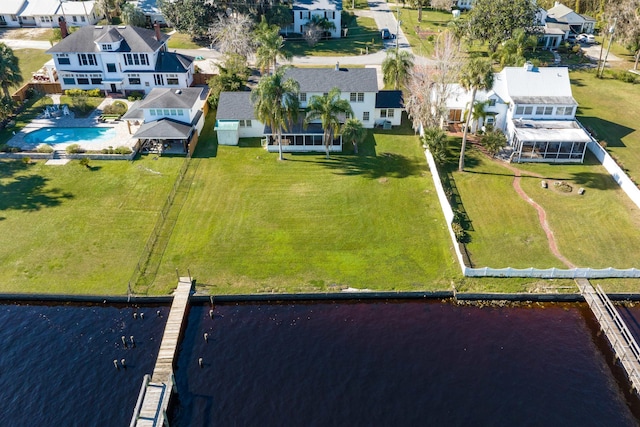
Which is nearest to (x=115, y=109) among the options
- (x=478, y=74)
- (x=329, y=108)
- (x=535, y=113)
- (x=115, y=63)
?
(x=115, y=63)

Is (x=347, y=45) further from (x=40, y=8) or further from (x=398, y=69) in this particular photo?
(x=40, y=8)

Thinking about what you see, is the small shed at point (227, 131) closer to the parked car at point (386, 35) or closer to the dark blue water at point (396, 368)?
the dark blue water at point (396, 368)

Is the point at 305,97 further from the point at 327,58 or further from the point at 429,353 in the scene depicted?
the point at 429,353

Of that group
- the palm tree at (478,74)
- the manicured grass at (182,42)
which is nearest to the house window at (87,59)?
the manicured grass at (182,42)

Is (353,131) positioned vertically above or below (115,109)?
above

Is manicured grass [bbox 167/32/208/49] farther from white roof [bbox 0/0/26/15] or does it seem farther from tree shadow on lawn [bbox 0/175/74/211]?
tree shadow on lawn [bbox 0/175/74/211]

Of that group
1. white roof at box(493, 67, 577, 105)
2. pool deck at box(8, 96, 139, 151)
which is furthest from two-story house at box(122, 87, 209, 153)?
white roof at box(493, 67, 577, 105)

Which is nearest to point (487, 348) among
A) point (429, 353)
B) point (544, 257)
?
point (429, 353)
